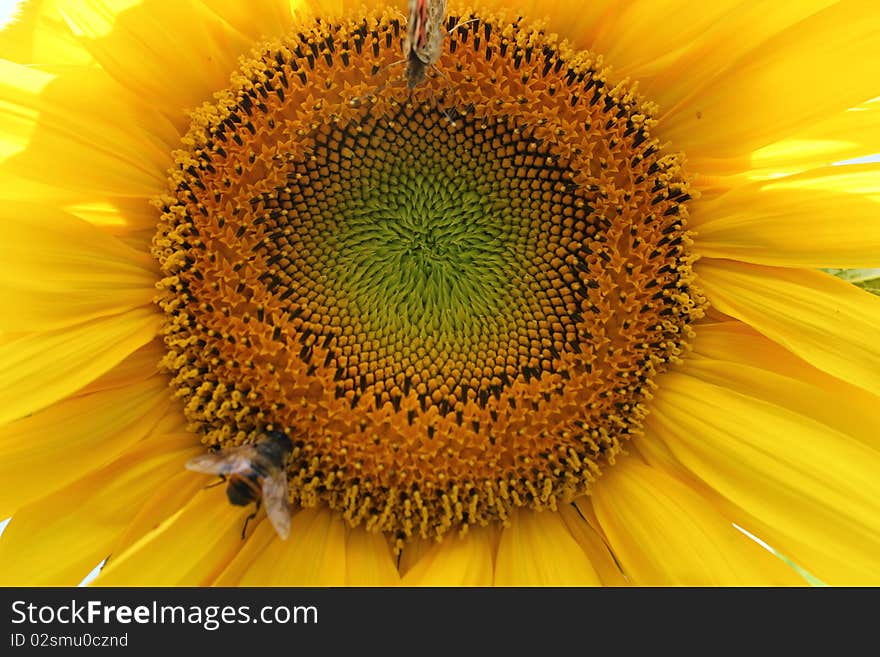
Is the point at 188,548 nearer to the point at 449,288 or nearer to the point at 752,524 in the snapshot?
the point at 449,288

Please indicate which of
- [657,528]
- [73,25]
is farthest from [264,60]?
[657,528]

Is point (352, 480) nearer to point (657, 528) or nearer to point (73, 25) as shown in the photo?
point (657, 528)

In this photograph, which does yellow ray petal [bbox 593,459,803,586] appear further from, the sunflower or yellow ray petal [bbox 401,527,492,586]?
yellow ray petal [bbox 401,527,492,586]

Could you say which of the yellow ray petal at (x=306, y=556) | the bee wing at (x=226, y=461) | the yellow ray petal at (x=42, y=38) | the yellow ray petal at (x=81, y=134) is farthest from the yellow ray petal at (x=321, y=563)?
the yellow ray petal at (x=42, y=38)

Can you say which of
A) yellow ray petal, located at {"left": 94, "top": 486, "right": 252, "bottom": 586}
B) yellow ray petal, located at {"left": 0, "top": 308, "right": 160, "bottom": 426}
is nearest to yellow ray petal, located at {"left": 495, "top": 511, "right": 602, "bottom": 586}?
yellow ray petal, located at {"left": 94, "top": 486, "right": 252, "bottom": 586}

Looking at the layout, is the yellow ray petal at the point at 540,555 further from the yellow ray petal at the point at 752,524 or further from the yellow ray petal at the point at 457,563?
the yellow ray petal at the point at 752,524
